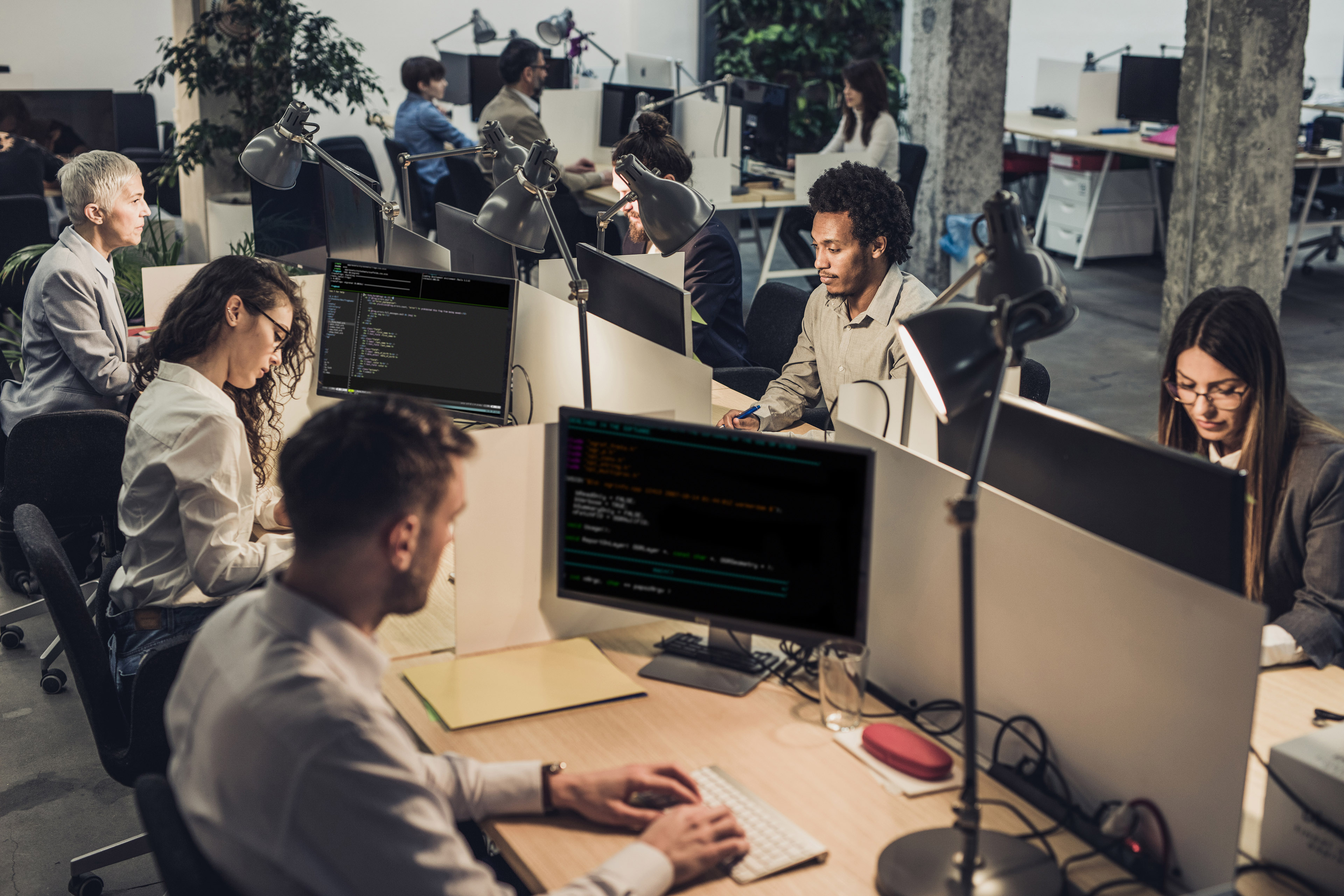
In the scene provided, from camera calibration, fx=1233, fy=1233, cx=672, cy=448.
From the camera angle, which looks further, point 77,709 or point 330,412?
point 77,709

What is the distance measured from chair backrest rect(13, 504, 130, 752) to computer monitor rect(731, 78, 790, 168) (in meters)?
5.10

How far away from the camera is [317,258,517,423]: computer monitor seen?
293 centimetres

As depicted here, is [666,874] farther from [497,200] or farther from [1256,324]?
[497,200]

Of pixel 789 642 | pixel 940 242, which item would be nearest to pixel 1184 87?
pixel 940 242

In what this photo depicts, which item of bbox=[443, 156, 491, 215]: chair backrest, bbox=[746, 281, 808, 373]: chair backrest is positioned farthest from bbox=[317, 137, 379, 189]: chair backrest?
bbox=[746, 281, 808, 373]: chair backrest

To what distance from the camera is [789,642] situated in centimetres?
204

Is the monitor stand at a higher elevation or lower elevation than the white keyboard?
higher

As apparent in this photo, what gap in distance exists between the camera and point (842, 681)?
1799mm

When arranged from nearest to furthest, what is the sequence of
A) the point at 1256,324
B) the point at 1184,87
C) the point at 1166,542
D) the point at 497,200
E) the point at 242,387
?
the point at 1166,542, the point at 1256,324, the point at 242,387, the point at 497,200, the point at 1184,87

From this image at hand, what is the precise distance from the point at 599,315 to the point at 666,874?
70.9 inches

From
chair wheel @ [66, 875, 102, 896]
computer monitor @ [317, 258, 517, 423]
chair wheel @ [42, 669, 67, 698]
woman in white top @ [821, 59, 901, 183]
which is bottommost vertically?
chair wheel @ [66, 875, 102, 896]

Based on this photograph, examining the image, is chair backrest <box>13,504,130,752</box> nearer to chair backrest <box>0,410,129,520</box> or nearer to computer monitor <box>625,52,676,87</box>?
chair backrest <box>0,410,129,520</box>

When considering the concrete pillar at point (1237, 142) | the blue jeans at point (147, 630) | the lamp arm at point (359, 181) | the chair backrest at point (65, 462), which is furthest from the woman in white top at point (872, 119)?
the blue jeans at point (147, 630)

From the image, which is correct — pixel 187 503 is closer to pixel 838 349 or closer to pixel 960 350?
pixel 960 350
